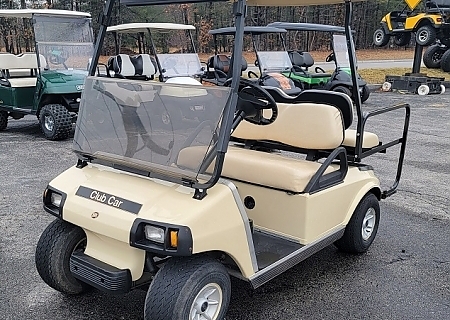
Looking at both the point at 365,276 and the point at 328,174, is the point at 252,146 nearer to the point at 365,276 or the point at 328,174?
the point at 328,174

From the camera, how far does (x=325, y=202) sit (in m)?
2.80

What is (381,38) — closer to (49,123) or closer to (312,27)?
(312,27)

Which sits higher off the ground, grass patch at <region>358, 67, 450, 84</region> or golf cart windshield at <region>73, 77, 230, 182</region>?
golf cart windshield at <region>73, 77, 230, 182</region>

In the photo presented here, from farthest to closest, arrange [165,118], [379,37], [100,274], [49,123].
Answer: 1. [379,37]
2. [49,123]
3. [165,118]
4. [100,274]

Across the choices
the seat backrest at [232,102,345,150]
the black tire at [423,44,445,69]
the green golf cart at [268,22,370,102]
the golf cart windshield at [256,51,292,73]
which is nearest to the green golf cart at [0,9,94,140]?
the golf cart windshield at [256,51,292,73]

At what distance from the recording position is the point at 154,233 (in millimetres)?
2039

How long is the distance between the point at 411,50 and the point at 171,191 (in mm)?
31356

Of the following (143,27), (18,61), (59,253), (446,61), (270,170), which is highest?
(143,27)

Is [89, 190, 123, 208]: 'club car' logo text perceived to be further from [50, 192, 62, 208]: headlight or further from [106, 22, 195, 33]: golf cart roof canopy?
[106, 22, 195, 33]: golf cart roof canopy

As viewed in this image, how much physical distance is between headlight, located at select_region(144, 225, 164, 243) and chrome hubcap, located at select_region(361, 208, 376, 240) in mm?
1692

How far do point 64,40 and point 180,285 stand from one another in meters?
5.76

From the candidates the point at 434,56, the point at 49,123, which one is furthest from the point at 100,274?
the point at 434,56

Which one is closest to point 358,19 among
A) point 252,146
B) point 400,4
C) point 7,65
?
point 400,4

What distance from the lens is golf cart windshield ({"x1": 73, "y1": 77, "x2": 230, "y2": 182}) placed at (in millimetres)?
2180
